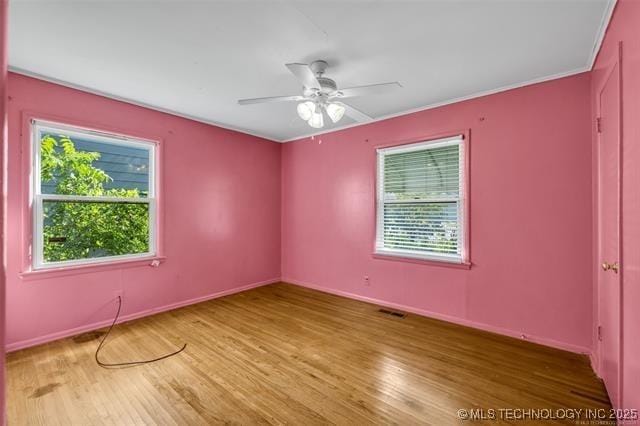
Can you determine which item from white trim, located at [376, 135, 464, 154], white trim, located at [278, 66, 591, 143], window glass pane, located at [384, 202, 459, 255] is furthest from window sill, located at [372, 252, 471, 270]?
white trim, located at [278, 66, 591, 143]

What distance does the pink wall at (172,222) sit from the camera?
8.54 ft

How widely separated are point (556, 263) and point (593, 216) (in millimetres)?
508

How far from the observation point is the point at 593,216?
243 centimetres

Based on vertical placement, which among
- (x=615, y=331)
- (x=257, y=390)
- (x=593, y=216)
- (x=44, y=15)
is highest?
(x=44, y=15)

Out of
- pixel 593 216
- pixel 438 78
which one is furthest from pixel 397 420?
pixel 438 78

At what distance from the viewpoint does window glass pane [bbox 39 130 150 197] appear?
9.20 feet

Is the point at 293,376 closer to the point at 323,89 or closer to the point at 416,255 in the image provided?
the point at 416,255

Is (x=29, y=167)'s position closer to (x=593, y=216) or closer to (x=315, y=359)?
(x=315, y=359)

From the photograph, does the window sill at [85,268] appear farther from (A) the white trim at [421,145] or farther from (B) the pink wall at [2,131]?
(A) the white trim at [421,145]

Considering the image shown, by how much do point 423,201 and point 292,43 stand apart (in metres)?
2.36

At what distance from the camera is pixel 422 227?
3.56m

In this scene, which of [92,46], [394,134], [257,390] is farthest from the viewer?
[394,134]

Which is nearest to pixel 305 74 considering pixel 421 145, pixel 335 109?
pixel 335 109

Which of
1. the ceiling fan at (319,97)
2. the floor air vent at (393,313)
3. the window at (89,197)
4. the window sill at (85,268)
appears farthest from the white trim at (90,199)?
the floor air vent at (393,313)
